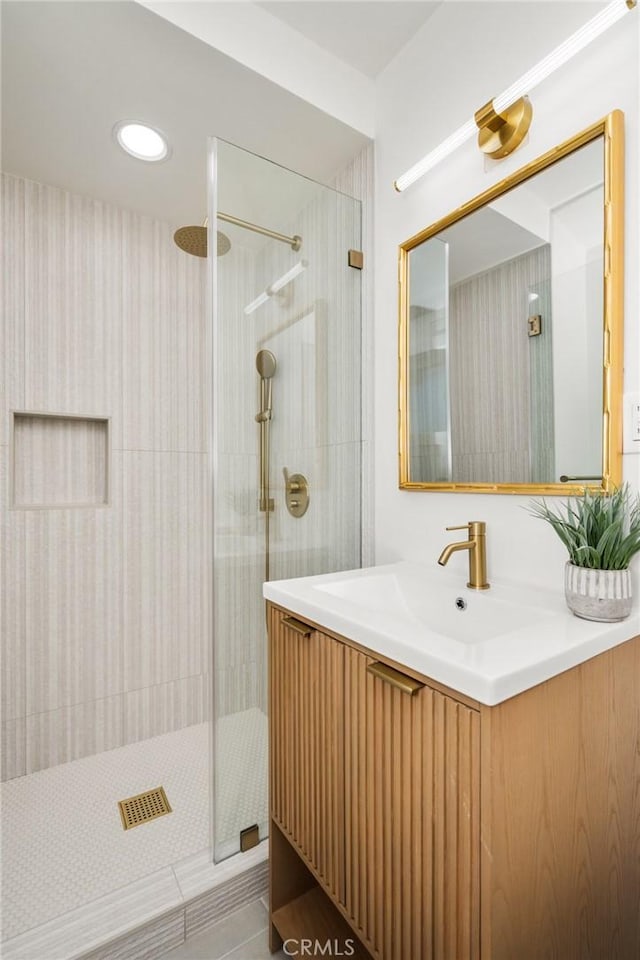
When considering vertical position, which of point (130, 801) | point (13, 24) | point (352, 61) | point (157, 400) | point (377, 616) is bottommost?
point (130, 801)

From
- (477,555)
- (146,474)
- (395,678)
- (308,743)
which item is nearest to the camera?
(395,678)

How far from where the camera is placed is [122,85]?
1.33 metres

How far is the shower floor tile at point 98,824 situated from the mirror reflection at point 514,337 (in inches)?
40.1

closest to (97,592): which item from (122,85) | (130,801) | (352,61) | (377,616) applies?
(130,801)

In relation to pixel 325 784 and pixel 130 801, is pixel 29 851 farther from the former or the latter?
pixel 325 784

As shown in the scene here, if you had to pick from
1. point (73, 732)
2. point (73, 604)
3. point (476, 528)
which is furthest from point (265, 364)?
point (73, 732)

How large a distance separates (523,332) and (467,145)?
1.86 ft

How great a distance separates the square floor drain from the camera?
1.45m

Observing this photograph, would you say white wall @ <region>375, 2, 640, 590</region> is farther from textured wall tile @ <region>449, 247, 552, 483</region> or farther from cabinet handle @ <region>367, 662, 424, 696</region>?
cabinet handle @ <region>367, 662, 424, 696</region>

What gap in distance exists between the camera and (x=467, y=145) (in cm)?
120

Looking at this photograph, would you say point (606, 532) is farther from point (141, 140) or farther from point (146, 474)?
point (141, 140)

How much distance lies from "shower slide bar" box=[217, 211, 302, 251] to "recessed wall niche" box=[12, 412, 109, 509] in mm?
1014

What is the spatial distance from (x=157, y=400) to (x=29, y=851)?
63.6 inches

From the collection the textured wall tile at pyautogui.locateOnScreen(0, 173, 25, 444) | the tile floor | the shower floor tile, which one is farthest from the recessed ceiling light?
the tile floor
